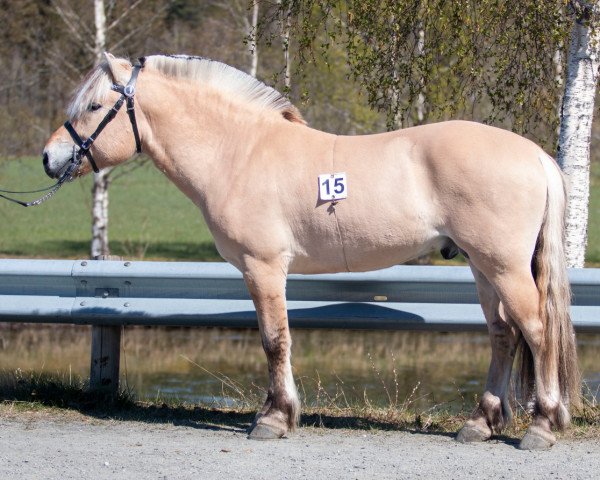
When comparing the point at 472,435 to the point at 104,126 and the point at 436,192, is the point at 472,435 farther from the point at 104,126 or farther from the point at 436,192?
the point at 104,126

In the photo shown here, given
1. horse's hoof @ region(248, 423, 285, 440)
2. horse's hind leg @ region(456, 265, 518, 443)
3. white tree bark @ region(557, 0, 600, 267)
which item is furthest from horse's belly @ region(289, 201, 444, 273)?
white tree bark @ region(557, 0, 600, 267)

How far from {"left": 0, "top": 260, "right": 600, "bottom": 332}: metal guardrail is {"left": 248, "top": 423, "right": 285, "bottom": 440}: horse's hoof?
0.83 m

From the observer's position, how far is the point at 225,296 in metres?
5.80

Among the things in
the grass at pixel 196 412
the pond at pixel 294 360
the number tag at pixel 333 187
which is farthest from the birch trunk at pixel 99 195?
the number tag at pixel 333 187

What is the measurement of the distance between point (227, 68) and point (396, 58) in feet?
6.79

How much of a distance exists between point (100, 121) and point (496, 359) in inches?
102

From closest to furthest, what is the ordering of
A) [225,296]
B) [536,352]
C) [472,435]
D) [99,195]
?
[536,352], [472,435], [225,296], [99,195]

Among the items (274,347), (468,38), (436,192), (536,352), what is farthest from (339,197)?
(468,38)

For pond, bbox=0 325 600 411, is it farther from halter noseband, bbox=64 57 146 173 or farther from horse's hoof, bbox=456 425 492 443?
halter noseband, bbox=64 57 146 173

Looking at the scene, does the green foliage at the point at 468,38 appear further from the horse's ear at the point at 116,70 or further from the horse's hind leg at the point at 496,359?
the horse's hind leg at the point at 496,359

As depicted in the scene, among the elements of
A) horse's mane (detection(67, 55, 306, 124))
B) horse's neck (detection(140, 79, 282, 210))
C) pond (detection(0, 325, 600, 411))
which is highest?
horse's mane (detection(67, 55, 306, 124))

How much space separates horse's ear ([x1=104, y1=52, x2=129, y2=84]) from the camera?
17.4 feet

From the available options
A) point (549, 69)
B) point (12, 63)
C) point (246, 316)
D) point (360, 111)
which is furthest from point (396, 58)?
point (12, 63)

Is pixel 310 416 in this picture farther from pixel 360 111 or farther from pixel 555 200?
pixel 360 111
